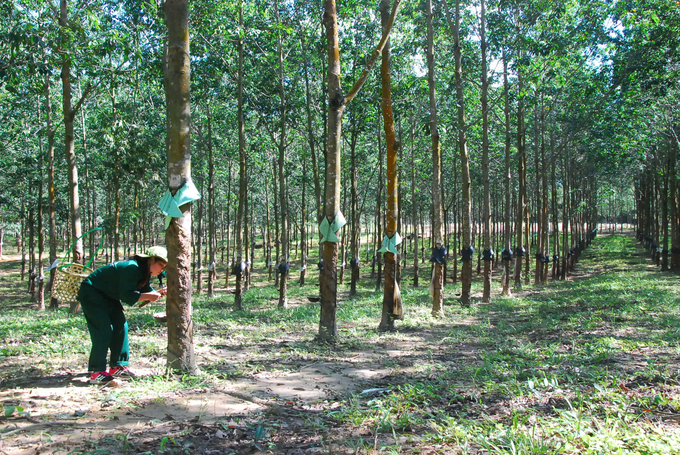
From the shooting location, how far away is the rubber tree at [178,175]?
4.50 m

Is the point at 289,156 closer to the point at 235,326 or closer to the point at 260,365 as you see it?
the point at 235,326

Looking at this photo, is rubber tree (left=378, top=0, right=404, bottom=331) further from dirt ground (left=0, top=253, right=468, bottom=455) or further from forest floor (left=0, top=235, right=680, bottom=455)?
dirt ground (left=0, top=253, right=468, bottom=455)

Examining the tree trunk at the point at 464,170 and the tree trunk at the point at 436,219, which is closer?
the tree trunk at the point at 436,219

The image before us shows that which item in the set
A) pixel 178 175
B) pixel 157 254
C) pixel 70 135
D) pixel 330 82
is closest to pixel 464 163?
pixel 330 82

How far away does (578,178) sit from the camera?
96.3ft

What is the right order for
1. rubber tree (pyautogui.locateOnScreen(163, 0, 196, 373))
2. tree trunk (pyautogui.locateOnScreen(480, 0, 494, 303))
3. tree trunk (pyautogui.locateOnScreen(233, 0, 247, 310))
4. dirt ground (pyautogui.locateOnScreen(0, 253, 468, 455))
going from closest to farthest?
dirt ground (pyautogui.locateOnScreen(0, 253, 468, 455)), rubber tree (pyautogui.locateOnScreen(163, 0, 196, 373)), tree trunk (pyautogui.locateOnScreen(233, 0, 247, 310)), tree trunk (pyautogui.locateOnScreen(480, 0, 494, 303))

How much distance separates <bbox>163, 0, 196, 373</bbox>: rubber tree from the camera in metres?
4.50

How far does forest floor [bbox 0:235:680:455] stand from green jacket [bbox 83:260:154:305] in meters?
0.82

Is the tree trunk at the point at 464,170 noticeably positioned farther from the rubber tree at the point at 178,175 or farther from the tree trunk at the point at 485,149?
the rubber tree at the point at 178,175

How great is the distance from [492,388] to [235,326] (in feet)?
16.7

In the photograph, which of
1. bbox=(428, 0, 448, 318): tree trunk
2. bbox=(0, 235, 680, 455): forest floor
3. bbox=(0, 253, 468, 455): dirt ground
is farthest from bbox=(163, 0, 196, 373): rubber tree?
bbox=(428, 0, 448, 318): tree trunk

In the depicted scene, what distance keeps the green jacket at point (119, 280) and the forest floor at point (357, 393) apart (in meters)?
0.82

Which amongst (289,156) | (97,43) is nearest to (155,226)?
(289,156)

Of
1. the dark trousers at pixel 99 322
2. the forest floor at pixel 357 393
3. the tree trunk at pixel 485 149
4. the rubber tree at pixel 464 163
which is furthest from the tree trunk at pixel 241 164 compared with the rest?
the dark trousers at pixel 99 322
